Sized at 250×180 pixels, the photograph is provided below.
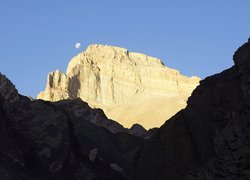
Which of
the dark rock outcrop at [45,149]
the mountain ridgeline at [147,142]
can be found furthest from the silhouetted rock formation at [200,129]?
the dark rock outcrop at [45,149]

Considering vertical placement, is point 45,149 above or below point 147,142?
above

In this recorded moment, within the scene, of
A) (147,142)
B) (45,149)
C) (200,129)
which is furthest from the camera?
(45,149)

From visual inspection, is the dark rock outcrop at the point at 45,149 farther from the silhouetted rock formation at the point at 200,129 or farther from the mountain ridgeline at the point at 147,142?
the silhouetted rock formation at the point at 200,129

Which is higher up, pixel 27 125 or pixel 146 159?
pixel 27 125

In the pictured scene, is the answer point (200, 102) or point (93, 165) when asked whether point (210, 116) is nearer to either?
point (200, 102)

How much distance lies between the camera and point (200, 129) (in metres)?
43.7

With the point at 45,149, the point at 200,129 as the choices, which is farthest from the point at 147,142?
the point at 45,149

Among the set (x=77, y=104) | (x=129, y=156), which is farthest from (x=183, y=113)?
(x=77, y=104)

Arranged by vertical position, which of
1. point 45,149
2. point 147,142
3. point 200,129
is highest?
point 45,149

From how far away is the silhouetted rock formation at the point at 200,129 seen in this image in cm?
3731

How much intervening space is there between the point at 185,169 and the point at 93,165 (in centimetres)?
4590

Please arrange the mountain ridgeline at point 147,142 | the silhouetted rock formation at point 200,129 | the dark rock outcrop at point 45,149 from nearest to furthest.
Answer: the mountain ridgeline at point 147,142
the silhouetted rock formation at point 200,129
the dark rock outcrop at point 45,149

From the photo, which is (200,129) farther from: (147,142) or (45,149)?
(45,149)

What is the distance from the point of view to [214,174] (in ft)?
108
